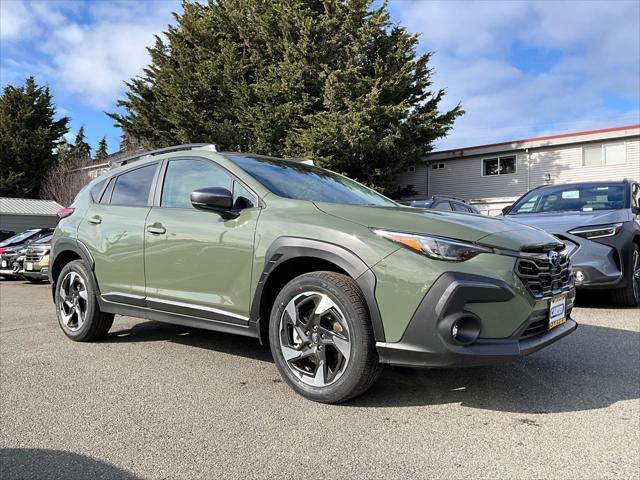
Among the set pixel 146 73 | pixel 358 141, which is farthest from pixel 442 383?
pixel 146 73

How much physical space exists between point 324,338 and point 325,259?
0.47m

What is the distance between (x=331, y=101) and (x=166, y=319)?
19.4m

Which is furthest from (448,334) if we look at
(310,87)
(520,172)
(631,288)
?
(520,172)

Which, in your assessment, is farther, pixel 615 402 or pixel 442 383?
pixel 442 383

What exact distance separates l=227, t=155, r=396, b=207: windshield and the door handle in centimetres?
75

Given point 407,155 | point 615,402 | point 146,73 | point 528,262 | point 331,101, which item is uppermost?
point 146,73

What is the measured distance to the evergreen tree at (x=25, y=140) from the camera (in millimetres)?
39875

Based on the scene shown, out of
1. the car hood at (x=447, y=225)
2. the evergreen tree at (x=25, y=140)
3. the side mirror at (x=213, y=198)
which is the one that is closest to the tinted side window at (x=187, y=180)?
→ the side mirror at (x=213, y=198)

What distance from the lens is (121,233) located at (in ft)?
13.9

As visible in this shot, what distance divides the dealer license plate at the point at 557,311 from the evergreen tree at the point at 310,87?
1833 centimetres

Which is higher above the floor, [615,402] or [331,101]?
[331,101]

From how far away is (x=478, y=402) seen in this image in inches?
122

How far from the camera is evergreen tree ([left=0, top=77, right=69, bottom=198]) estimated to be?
39.9 m

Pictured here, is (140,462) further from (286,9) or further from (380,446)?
(286,9)
